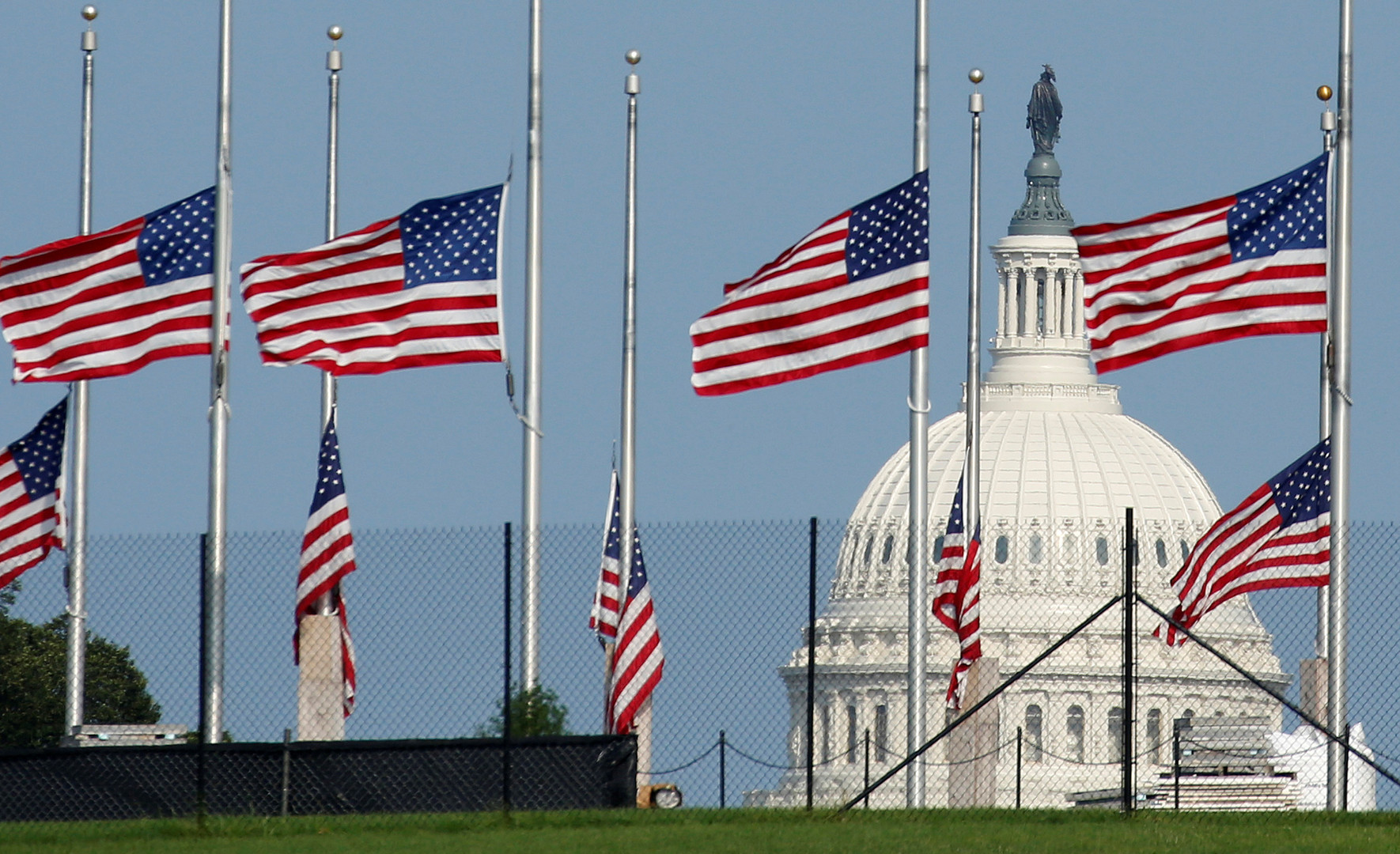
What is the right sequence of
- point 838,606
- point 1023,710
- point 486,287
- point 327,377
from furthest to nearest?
1. point 838,606
2. point 1023,710
3. point 327,377
4. point 486,287

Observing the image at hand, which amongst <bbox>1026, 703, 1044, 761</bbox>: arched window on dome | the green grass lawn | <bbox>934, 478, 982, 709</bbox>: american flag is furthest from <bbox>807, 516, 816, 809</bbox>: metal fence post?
<bbox>1026, 703, 1044, 761</bbox>: arched window on dome

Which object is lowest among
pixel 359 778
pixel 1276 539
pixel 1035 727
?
pixel 1035 727

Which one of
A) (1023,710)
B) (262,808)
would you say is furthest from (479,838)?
(1023,710)

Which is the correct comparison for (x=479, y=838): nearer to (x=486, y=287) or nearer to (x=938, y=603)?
(x=486, y=287)

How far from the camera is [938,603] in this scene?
51.2m

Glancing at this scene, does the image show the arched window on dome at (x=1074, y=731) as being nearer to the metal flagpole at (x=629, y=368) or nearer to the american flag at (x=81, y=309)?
the metal flagpole at (x=629, y=368)

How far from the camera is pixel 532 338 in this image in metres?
38.9

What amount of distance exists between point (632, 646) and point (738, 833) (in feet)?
33.1

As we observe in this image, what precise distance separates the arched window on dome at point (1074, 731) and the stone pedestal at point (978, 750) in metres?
84.7

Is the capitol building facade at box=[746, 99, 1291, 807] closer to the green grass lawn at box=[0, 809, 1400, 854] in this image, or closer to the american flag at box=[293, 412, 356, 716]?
the american flag at box=[293, 412, 356, 716]

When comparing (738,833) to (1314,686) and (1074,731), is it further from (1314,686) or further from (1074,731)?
(1074,731)

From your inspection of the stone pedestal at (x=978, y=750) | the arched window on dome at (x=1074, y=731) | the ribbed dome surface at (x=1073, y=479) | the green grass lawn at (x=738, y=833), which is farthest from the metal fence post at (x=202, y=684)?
the ribbed dome surface at (x=1073, y=479)

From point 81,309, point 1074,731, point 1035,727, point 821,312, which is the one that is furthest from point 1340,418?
point 1074,731

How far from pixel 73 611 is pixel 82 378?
10.2ft
